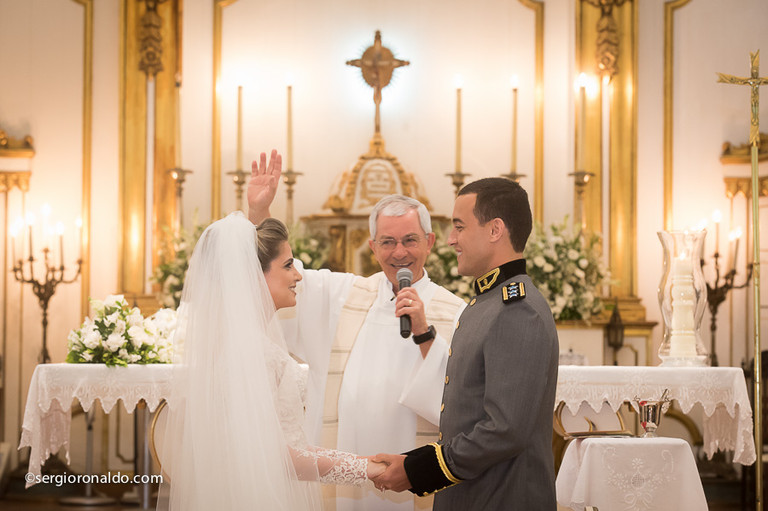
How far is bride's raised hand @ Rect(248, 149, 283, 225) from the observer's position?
3.59 meters

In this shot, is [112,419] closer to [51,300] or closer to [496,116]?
[51,300]

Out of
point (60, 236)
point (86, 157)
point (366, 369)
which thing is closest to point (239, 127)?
point (86, 157)

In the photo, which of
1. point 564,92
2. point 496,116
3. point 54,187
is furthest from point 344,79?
point 54,187

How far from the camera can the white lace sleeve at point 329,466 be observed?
9.48ft

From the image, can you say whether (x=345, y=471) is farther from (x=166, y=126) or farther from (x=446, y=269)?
(x=166, y=126)

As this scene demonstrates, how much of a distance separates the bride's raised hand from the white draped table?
1504 millimetres

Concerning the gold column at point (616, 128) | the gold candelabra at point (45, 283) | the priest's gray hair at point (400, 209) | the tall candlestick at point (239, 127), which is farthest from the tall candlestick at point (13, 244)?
the gold column at point (616, 128)

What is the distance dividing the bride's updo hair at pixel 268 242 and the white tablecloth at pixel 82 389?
1786 millimetres

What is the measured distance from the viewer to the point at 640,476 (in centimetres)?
412

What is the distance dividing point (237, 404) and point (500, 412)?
33.8 inches

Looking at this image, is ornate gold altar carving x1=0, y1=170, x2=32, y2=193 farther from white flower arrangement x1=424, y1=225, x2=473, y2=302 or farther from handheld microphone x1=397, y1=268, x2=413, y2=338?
handheld microphone x1=397, y1=268, x2=413, y2=338

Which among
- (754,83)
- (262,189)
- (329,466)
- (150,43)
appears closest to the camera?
(329,466)

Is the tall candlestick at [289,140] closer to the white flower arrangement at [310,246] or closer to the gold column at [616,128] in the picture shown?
the white flower arrangement at [310,246]

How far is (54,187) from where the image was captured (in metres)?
7.93
